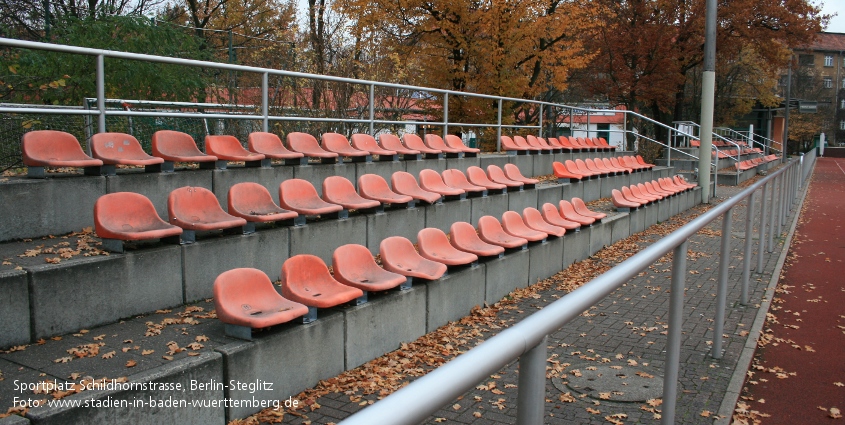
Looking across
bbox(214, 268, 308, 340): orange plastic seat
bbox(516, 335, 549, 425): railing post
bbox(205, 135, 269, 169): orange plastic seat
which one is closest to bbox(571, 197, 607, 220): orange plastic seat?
bbox(205, 135, 269, 169): orange plastic seat

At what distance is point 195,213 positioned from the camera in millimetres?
5133

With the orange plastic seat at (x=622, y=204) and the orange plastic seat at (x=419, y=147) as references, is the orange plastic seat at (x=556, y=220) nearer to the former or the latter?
the orange plastic seat at (x=419, y=147)

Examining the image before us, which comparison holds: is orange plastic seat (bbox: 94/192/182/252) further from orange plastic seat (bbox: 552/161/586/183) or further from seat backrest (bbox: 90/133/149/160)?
orange plastic seat (bbox: 552/161/586/183)

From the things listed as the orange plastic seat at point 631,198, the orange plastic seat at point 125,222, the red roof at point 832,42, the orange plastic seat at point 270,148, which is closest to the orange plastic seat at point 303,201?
the orange plastic seat at point 270,148

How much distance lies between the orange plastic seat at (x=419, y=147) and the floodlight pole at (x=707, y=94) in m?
7.82

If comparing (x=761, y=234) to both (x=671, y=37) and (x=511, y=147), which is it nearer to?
(x=511, y=147)

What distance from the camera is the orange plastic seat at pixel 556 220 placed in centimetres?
830

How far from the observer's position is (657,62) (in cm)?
2819

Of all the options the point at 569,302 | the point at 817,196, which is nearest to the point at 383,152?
the point at 569,302

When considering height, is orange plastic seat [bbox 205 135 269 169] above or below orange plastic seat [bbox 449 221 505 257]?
above

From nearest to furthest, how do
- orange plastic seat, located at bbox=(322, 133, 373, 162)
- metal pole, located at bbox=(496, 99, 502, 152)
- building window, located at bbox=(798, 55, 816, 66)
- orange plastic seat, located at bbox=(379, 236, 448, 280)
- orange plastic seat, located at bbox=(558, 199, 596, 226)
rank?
orange plastic seat, located at bbox=(379, 236, 448, 280)
orange plastic seat, located at bbox=(322, 133, 373, 162)
orange plastic seat, located at bbox=(558, 199, 596, 226)
metal pole, located at bbox=(496, 99, 502, 152)
building window, located at bbox=(798, 55, 816, 66)

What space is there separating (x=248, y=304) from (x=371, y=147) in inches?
199

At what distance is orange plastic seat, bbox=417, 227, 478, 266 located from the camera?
591 centimetres

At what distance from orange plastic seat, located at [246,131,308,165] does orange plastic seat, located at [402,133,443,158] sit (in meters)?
2.58
